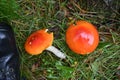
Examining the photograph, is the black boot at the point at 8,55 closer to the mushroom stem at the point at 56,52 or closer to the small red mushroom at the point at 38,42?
the small red mushroom at the point at 38,42

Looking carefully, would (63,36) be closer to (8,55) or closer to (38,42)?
(38,42)

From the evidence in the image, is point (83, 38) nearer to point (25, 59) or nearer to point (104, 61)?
point (104, 61)

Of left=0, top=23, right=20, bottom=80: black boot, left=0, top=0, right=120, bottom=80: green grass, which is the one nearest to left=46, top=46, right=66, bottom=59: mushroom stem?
left=0, top=0, right=120, bottom=80: green grass

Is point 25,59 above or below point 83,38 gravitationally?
below

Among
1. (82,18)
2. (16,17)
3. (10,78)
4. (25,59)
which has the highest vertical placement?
(82,18)

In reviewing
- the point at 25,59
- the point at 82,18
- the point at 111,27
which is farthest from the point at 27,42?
the point at 111,27
